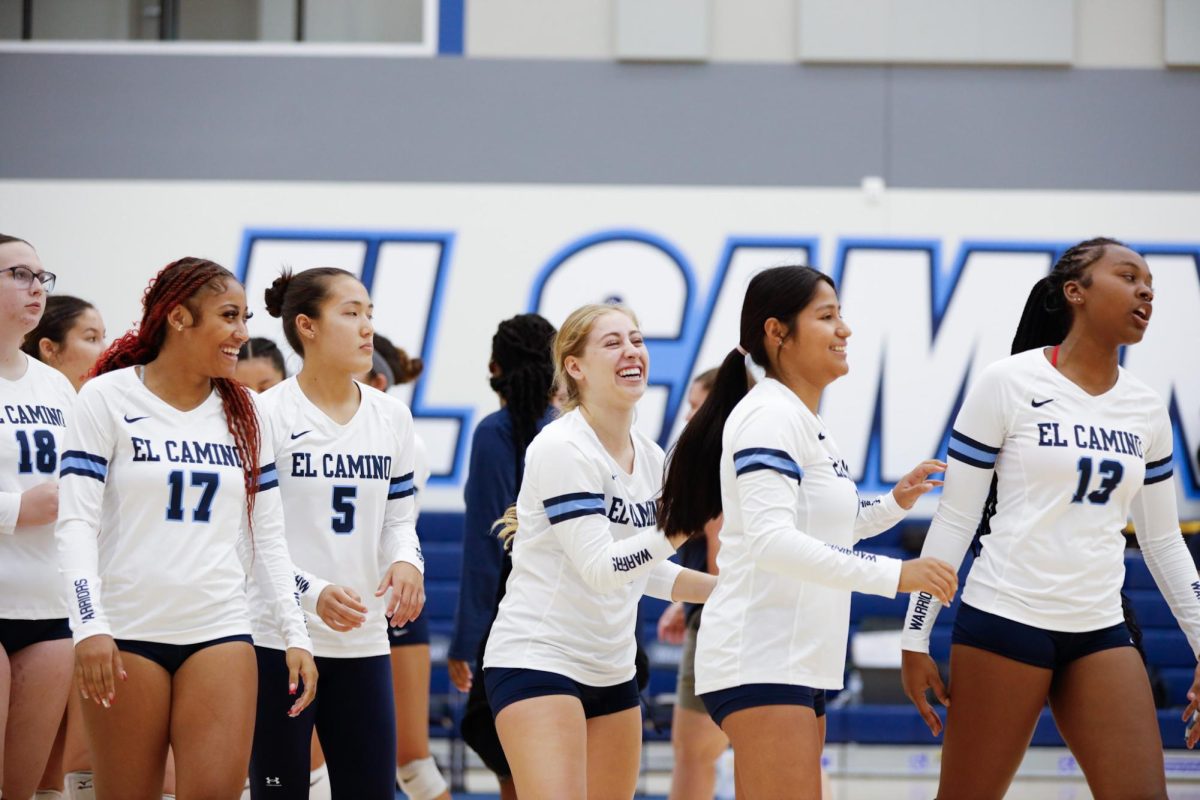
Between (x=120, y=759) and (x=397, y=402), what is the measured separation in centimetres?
123

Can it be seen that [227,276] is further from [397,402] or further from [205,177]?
[205,177]

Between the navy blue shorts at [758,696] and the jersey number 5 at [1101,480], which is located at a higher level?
the jersey number 5 at [1101,480]

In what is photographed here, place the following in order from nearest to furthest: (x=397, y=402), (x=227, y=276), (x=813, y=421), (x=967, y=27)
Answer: (x=813, y=421)
(x=227, y=276)
(x=397, y=402)
(x=967, y=27)

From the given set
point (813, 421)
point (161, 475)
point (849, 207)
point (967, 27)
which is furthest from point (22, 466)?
point (967, 27)

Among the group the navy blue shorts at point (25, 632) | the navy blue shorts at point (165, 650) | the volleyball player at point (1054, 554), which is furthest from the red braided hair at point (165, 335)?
the volleyball player at point (1054, 554)

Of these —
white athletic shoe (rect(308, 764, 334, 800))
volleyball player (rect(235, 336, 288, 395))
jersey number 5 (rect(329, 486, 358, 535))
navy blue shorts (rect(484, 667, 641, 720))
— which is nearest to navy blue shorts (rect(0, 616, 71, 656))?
jersey number 5 (rect(329, 486, 358, 535))

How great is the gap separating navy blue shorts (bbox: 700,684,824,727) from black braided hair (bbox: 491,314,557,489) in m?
1.49

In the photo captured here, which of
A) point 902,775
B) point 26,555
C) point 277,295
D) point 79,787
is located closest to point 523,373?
point 277,295

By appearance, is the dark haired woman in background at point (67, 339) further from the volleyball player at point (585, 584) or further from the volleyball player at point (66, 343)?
the volleyball player at point (585, 584)

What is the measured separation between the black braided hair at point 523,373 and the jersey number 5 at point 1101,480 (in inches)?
63.1

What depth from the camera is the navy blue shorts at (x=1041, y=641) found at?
3.32m

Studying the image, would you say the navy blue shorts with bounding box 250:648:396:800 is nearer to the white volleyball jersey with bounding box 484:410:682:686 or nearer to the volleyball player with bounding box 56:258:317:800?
the volleyball player with bounding box 56:258:317:800

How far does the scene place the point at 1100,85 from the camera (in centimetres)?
Result: 848

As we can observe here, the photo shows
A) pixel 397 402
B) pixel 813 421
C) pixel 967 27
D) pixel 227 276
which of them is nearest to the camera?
pixel 813 421
